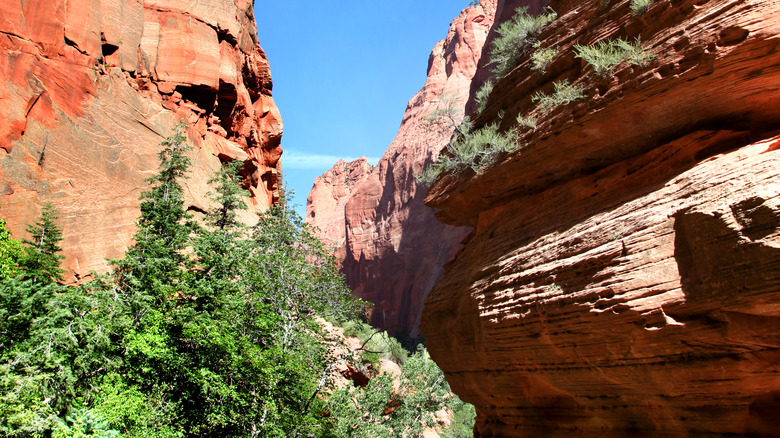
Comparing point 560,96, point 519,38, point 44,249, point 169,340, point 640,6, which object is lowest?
point 169,340

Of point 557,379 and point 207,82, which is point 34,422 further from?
point 207,82

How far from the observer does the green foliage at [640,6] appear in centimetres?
810

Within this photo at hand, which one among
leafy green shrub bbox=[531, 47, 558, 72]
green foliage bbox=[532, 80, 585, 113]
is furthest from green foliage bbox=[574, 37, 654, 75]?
leafy green shrub bbox=[531, 47, 558, 72]

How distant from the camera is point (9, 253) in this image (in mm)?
12844

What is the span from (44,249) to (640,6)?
645 inches

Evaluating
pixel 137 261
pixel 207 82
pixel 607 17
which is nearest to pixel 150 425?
pixel 137 261

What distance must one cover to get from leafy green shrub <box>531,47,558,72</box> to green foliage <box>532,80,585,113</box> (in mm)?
718

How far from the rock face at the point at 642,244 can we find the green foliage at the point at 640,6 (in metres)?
0.13

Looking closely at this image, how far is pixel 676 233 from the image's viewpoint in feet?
21.6

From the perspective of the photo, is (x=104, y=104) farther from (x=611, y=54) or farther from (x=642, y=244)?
(x=642, y=244)

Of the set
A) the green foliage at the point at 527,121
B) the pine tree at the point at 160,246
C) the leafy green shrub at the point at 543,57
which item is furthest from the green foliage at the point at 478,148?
the pine tree at the point at 160,246

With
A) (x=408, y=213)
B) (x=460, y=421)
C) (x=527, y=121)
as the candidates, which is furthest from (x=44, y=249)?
(x=408, y=213)

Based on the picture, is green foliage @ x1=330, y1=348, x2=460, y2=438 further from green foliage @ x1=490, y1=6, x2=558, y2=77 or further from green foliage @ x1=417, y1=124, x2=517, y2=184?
green foliage @ x1=490, y1=6, x2=558, y2=77

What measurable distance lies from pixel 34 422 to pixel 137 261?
192 inches
